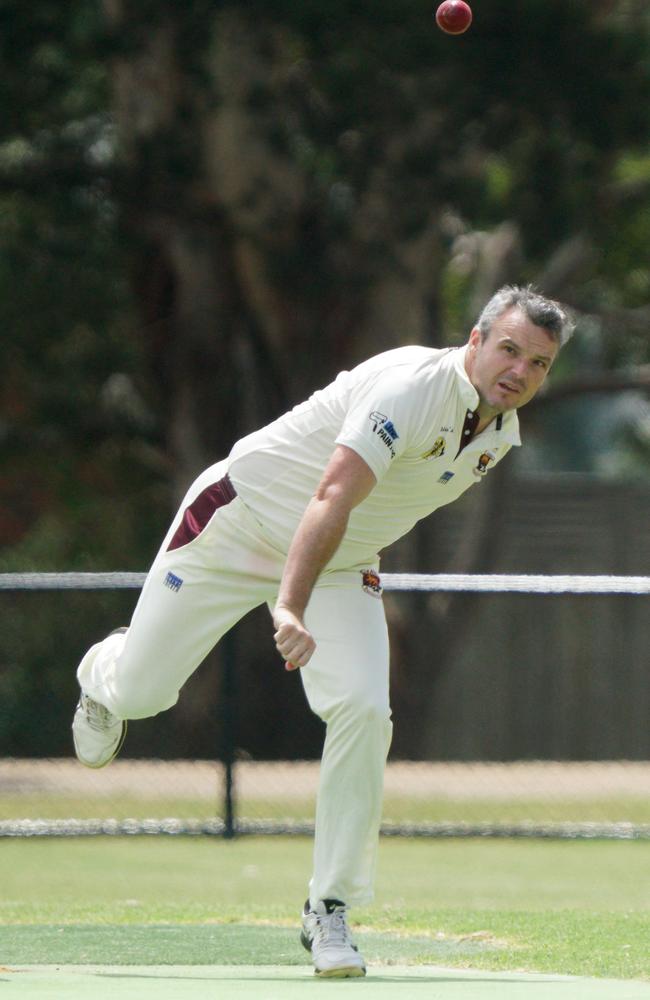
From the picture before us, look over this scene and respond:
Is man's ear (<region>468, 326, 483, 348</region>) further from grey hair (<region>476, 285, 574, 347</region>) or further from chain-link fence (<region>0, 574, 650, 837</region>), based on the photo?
chain-link fence (<region>0, 574, 650, 837</region>)

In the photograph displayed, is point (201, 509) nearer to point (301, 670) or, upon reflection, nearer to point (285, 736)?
point (301, 670)

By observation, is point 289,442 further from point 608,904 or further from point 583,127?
point 583,127

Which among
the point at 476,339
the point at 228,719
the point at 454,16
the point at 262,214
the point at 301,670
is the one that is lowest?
the point at 228,719

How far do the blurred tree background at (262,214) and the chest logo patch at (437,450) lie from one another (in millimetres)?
7399

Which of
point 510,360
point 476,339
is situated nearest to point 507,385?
point 510,360

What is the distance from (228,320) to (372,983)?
1303cm

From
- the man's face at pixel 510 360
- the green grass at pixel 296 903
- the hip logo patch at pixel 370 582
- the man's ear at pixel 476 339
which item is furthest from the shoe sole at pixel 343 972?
the man's ear at pixel 476 339

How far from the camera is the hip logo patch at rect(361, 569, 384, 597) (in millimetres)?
6562

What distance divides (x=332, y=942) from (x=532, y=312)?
2.02 meters

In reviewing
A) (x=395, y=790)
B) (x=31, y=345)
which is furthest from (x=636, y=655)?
(x=31, y=345)

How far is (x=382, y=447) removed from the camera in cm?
601

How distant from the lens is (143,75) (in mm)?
16844

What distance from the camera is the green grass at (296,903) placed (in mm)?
6930

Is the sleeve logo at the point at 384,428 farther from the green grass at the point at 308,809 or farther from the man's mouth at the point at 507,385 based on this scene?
the green grass at the point at 308,809
